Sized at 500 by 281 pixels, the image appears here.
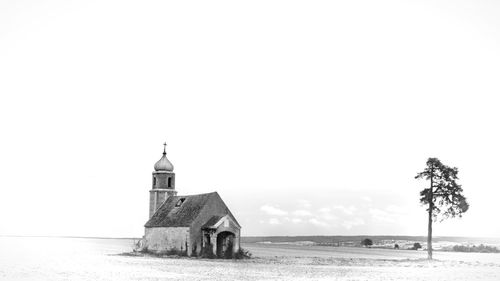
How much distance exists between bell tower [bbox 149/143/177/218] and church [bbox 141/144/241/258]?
102 inches

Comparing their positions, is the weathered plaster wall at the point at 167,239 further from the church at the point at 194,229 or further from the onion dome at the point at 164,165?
the onion dome at the point at 164,165

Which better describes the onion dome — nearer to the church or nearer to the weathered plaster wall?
the church

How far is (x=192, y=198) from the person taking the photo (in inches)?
2862

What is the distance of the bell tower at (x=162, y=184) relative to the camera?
79.1 metres

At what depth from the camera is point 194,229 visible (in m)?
68.0

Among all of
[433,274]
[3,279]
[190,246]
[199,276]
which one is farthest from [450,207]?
[3,279]

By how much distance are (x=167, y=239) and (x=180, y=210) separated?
3.57 metres

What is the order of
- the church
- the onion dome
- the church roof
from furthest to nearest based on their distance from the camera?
the onion dome → the church roof → the church

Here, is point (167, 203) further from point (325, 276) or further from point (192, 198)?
point (325, 276)

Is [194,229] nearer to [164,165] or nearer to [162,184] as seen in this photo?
[162,184]

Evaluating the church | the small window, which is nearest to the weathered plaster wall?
the church

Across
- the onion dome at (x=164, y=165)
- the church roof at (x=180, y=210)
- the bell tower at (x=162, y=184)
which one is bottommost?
the church roof at (x=180, y=210)

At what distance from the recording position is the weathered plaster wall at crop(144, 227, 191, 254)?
68.2m

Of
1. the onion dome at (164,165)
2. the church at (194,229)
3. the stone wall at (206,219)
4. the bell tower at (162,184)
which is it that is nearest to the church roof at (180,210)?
the church at (194,229)
